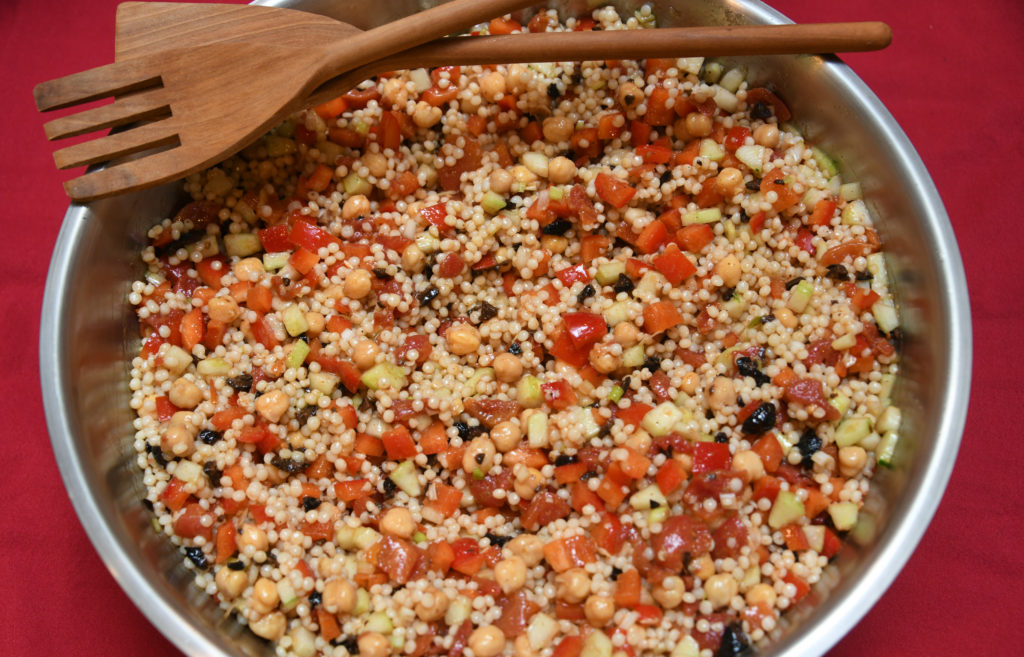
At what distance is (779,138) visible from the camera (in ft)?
7.84

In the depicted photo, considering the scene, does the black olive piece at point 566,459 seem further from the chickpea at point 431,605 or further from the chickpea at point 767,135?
the chickpea at point 767,135

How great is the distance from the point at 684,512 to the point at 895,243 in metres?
0.98


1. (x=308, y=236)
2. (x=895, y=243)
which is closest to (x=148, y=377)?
(x=308, y=236)

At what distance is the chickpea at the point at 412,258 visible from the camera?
2312 millimetres

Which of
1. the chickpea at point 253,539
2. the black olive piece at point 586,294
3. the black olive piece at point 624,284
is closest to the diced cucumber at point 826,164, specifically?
the black olive piece at point 624,284

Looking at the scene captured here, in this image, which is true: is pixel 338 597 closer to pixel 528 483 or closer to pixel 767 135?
pixel 528 483

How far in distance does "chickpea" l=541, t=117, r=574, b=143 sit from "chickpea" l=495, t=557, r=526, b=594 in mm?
1269

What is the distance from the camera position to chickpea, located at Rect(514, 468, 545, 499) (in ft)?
6.98

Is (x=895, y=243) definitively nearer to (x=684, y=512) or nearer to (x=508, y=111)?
(x=684, y=512)

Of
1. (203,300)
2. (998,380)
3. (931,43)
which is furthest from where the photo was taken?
(931,43)

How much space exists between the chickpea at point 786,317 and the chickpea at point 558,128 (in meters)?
0.83

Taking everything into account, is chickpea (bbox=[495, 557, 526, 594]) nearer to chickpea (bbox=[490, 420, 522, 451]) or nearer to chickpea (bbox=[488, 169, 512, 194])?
chickpea (bbox=[490, 420, 522, 451])

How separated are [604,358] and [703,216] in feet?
1.77

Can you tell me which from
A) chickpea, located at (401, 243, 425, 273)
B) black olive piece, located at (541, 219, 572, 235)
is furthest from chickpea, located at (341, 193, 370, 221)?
black olive piece, located at (541, 219, 572, 235)
